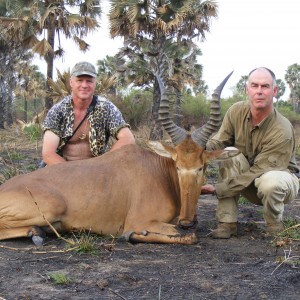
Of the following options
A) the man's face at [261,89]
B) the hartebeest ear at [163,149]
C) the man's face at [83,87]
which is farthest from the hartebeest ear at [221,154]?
the man's face at [83,87]

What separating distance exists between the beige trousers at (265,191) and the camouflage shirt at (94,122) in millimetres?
2008

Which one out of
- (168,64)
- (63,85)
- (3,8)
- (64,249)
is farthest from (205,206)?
(3,8)

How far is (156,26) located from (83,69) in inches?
645

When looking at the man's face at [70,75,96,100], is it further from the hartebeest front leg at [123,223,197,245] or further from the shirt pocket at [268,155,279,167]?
the shirt pocket at [268,155,279,167]

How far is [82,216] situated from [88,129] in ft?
6.67

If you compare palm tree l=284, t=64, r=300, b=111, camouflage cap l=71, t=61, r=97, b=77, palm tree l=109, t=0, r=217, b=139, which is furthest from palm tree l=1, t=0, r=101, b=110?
palm tree l=284, t=64, r=300, b=111

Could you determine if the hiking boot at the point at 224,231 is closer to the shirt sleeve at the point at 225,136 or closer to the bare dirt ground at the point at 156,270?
the bare dirt ground at the point at 156,270

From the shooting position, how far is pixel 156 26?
23516 millimetres

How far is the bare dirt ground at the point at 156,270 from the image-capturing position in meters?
4.16

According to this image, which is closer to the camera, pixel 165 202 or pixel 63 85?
pixel 165 202

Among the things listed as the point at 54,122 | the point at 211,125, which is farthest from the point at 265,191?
the point at 54,122

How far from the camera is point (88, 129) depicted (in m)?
7.79

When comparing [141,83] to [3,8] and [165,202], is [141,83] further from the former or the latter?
[165,202]

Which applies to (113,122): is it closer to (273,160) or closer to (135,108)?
(273,160)
